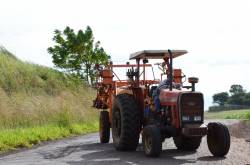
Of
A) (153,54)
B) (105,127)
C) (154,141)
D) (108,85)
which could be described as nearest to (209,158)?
(154,141)

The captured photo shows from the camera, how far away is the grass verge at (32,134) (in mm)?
18625

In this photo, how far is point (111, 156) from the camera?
14219 millimetres

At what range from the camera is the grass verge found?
61.1ft

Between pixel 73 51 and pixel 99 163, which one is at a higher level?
pixel 73 51

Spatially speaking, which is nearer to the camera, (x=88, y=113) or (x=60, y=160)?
(x=60, y=160)

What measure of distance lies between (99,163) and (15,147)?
20.6 ft

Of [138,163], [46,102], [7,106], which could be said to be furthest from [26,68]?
[138,163]

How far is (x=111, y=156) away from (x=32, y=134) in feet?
23.5

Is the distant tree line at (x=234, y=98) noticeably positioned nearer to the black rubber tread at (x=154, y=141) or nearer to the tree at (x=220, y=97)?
the tree at (x=220, y=97)

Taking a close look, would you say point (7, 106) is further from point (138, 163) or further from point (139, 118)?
point (138, 163)

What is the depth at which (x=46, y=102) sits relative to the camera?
100.0 ft

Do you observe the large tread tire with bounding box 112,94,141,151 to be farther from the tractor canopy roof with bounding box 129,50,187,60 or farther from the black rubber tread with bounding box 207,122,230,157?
the black rubber tread with bounding box 207,122,230,157

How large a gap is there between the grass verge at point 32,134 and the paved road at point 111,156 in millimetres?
1533

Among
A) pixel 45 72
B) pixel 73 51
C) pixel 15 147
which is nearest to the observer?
pixel 15 147
